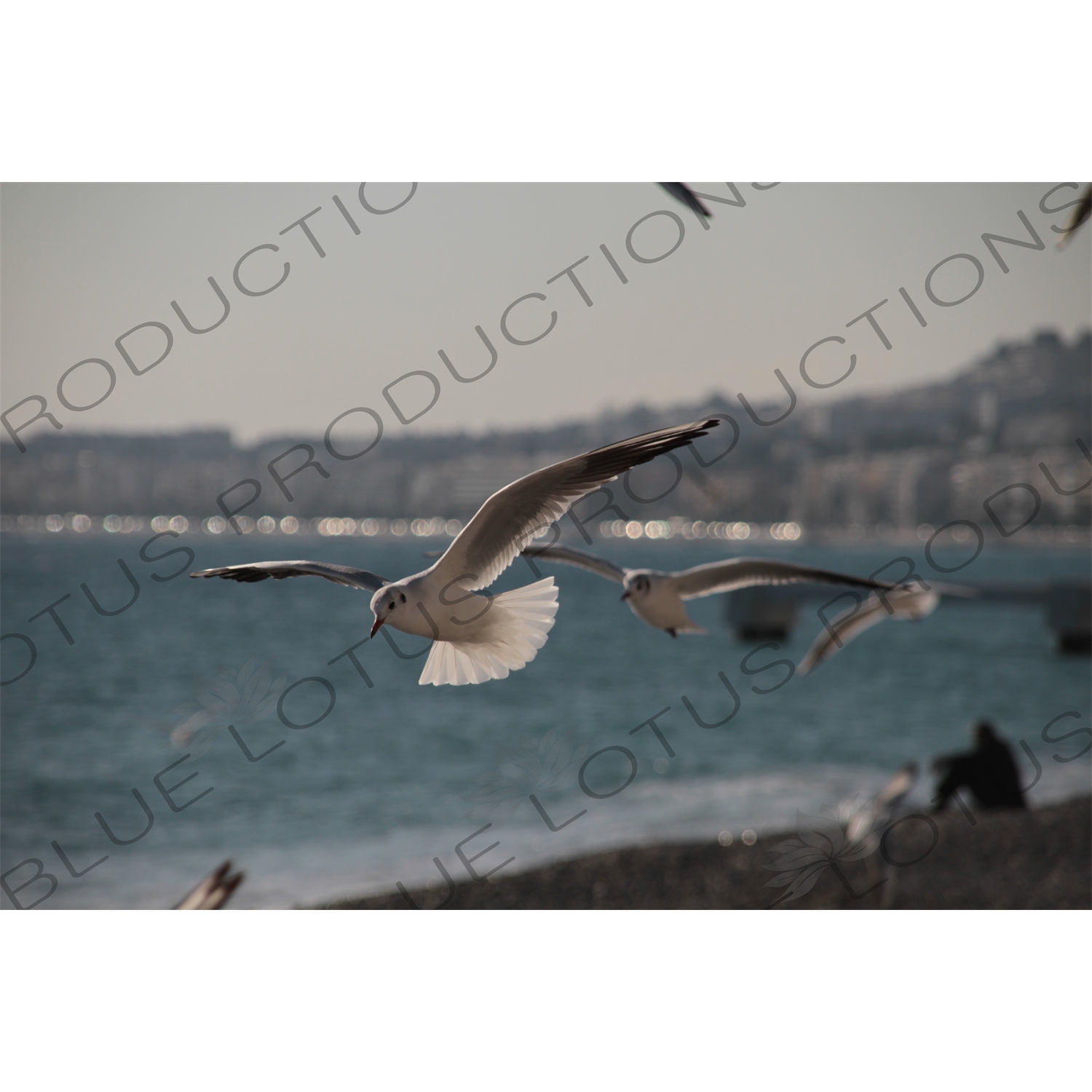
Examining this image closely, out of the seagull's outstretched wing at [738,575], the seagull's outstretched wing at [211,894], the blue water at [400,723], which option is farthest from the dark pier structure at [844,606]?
the seagull's outstretched wing at [738,575]

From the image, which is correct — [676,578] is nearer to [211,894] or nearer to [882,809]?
[211,894]

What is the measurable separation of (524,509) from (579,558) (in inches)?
10.7

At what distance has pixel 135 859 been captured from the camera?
6.51 metres

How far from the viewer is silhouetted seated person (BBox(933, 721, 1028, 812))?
4785 mm

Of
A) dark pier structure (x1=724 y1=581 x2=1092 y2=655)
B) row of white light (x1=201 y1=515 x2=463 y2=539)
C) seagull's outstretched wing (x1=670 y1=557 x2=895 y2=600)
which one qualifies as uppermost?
row of white light (x1=201 y1=515 x2=463 y2=539)

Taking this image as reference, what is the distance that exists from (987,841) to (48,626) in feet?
38.8

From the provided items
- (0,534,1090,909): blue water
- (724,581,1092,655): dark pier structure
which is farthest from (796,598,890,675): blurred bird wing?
(724,581,1092,655): dark pier structure

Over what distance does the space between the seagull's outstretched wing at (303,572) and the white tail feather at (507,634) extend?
13 centimetres

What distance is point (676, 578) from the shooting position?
4.28 ft

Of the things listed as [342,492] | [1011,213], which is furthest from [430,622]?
[342,492]

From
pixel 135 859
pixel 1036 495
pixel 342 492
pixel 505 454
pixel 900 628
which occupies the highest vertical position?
pixel 342 492

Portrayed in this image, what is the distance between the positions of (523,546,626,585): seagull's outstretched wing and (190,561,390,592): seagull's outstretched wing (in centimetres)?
25

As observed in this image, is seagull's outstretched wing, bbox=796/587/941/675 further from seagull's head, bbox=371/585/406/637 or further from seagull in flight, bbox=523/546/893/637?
seagull's head, bbox=371/585/406/637

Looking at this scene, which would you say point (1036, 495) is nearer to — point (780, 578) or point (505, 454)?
point (505, 454)
